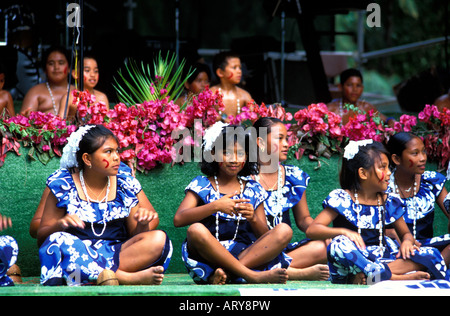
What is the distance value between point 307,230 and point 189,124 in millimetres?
1217

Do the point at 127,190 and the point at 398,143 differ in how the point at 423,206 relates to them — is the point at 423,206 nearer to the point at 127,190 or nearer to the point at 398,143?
the point at 398,143

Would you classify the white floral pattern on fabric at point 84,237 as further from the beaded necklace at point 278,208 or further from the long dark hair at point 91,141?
the beaded necklace at point 278,208

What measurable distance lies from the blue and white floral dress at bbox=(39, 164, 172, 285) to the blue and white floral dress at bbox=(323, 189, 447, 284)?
940 mm

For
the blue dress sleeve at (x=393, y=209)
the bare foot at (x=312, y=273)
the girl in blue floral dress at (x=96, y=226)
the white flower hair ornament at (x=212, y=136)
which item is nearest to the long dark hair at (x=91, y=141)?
the girl in blue floral dress at (x=96, y=226)

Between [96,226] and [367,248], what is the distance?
5.11ft

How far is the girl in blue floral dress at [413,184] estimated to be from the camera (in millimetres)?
4574

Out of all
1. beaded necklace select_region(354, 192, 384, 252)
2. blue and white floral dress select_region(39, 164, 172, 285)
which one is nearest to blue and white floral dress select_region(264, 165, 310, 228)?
beaded necklace select_region(354, 192, 384, 252)

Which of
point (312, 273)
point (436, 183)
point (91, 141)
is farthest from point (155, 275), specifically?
point (436, 183)

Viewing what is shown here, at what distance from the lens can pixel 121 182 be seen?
4.21 metres

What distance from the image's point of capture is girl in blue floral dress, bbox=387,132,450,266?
4574 millimetres

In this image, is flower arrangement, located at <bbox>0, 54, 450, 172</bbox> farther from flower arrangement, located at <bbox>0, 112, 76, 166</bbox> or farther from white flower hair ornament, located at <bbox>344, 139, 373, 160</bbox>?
white flower hair ornament, located at <bbox>344, 139, 373, 160</bbox>

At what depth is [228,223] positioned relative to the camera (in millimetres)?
4195

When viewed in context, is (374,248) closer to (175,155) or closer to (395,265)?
(395,265)
